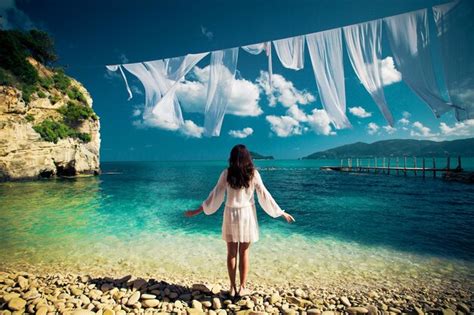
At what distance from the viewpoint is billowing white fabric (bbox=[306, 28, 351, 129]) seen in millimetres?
4277

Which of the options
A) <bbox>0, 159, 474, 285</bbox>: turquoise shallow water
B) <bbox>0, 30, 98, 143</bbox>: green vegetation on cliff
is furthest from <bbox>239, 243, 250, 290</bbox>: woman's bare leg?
<bbox>0, 30, 98, 143</bbox>: green vegetation on cliff

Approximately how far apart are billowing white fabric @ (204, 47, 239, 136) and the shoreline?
2826mm

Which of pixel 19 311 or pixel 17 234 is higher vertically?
pixel 19 311

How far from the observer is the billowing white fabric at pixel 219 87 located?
4547mm

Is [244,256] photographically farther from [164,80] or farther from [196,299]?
[164,80]

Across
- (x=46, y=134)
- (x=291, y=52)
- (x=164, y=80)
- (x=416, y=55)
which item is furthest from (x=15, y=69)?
(x=416, y=55)

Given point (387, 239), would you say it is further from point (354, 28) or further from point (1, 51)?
point (1, 51)

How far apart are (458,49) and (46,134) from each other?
3348 centimetres

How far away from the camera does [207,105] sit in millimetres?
4629

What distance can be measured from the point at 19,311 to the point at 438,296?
6083 millimetres

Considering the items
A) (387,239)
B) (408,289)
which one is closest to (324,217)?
(387,239)

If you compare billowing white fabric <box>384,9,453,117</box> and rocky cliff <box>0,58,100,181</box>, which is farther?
rocky cliff <box>0,58,100,181</box>

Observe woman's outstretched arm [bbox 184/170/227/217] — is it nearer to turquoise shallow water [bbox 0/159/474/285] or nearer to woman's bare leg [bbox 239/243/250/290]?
woman's bare leg [bbox 239/243/250/290]

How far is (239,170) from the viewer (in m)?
2.75
